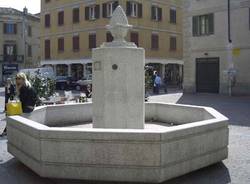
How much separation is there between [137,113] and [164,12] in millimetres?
37245

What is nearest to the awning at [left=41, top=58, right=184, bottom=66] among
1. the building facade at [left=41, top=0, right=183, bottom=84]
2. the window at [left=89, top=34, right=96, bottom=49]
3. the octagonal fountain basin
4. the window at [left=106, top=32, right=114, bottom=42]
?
the building facade at [left=41, top=0, right=183, bottom=84]

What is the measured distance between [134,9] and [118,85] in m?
33.6

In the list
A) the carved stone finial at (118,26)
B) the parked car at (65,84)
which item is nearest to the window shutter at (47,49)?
the parked car at (65,84)

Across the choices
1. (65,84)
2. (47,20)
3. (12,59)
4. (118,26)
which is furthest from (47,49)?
(118,26)

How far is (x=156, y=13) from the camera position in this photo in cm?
4344

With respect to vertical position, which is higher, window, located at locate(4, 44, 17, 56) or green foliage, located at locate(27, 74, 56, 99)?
window, located at locate(4, 44, 17, 56)

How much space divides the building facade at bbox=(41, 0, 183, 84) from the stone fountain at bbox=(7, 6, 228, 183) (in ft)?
105

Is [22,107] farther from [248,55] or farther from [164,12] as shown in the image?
[164,12]

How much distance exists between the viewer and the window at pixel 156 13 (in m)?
43.1

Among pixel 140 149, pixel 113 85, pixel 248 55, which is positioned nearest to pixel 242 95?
pixel 248 55

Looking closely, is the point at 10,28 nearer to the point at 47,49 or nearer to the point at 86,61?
the point at 47,49

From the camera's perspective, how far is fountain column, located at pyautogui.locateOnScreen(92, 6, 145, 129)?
8.31 meters

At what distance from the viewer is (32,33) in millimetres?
64938

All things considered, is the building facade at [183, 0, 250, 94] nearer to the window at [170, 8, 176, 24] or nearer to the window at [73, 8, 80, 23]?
the window at [170, 8, 176, 24]
